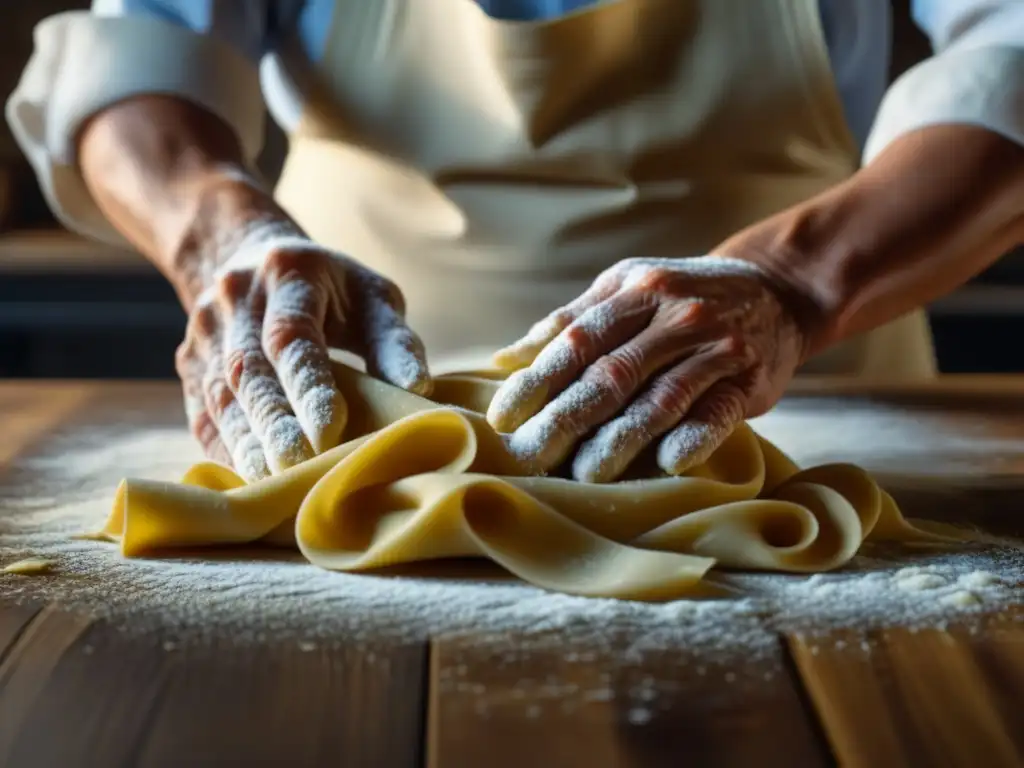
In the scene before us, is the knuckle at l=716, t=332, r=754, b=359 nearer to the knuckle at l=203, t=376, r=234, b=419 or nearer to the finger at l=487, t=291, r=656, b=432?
the finger at l=487, t=291, r=656, b=432

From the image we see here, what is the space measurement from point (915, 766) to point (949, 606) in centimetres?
25

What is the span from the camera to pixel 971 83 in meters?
1.35

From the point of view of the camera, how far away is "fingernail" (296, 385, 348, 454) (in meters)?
1.00

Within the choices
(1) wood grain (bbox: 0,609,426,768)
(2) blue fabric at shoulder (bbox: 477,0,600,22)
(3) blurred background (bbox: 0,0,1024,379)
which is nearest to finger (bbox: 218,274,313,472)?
(1) wood grain (bbox: 0,609,426,768)

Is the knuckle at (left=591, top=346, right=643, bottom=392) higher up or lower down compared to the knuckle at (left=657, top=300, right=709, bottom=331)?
lower down

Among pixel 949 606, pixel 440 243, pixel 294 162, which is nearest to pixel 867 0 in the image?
pixel 440 243

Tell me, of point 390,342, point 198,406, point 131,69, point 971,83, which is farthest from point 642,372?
point 131,69

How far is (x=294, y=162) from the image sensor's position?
1.80 meters

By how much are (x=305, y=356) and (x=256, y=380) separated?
5 cm

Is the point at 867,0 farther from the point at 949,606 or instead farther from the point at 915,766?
the point at 915,766

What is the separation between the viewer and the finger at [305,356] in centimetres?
100

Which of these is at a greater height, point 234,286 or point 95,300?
point 234,286

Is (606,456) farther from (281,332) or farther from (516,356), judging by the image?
(281,332)

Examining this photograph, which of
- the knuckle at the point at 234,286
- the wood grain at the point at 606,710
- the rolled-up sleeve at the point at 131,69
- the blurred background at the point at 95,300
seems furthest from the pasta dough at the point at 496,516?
the blurred background at the point at 95,300
